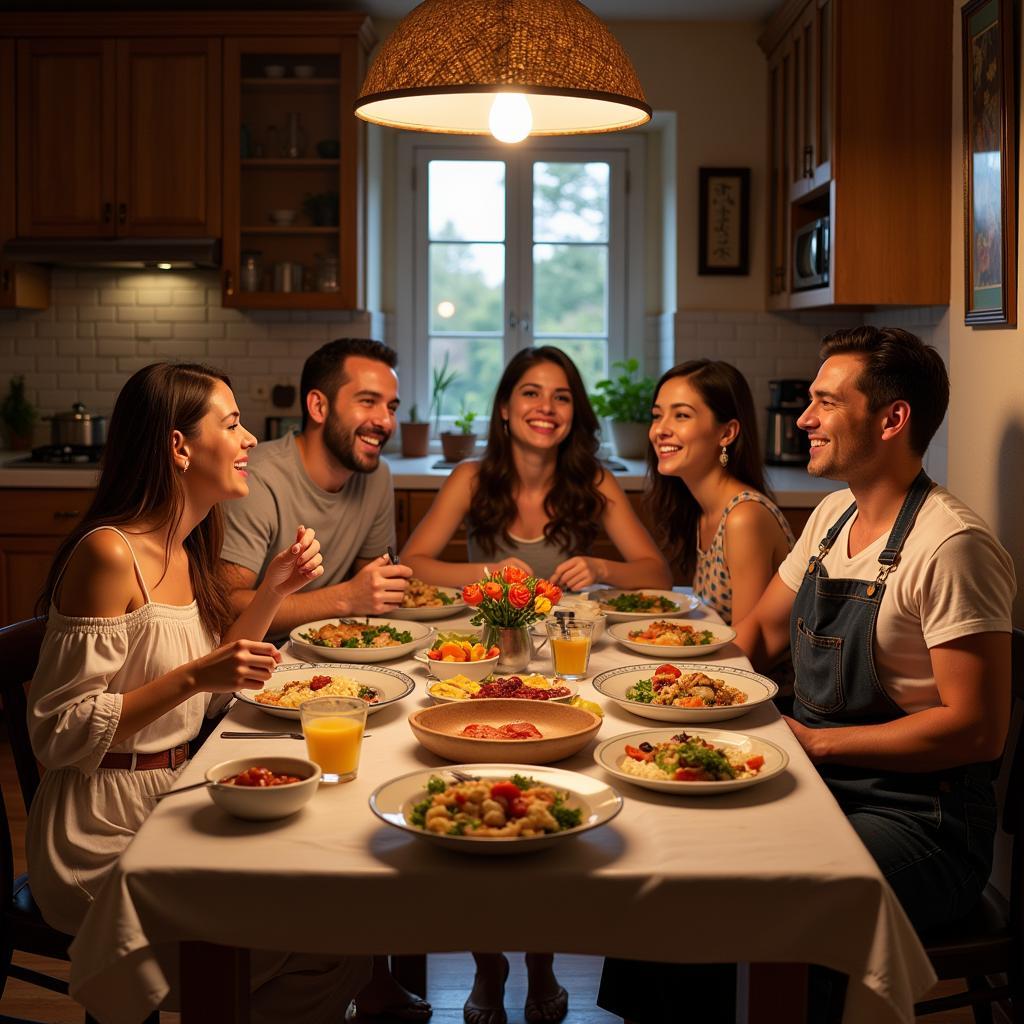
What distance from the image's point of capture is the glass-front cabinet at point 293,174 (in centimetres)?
478

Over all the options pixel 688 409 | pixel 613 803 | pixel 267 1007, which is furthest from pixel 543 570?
pixel 613 803

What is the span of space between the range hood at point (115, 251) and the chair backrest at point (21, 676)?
2866 millimetres

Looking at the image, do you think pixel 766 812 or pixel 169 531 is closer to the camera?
pixel 766 812

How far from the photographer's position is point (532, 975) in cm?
262

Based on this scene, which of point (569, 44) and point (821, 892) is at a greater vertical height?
point (569, 44)

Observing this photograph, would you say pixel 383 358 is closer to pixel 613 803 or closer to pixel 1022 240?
pixel 1022 240

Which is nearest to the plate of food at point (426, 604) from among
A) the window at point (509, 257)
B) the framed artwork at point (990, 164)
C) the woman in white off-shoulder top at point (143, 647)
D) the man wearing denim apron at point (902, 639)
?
the woman in white off-shoulder top at point (143, 647)

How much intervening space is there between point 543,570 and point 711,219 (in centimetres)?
237

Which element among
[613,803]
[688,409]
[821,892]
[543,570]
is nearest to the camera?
[821,892]

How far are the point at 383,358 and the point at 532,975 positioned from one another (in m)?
1.55

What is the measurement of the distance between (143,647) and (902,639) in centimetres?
127

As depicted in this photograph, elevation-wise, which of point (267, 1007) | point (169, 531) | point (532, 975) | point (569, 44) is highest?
point (569, 44)

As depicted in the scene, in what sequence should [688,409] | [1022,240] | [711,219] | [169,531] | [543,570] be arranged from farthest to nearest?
[711,219] → [543,570] → [688,409] → [1022,240] → [169,531]

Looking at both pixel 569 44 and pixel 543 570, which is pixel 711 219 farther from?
pixel 569 44
